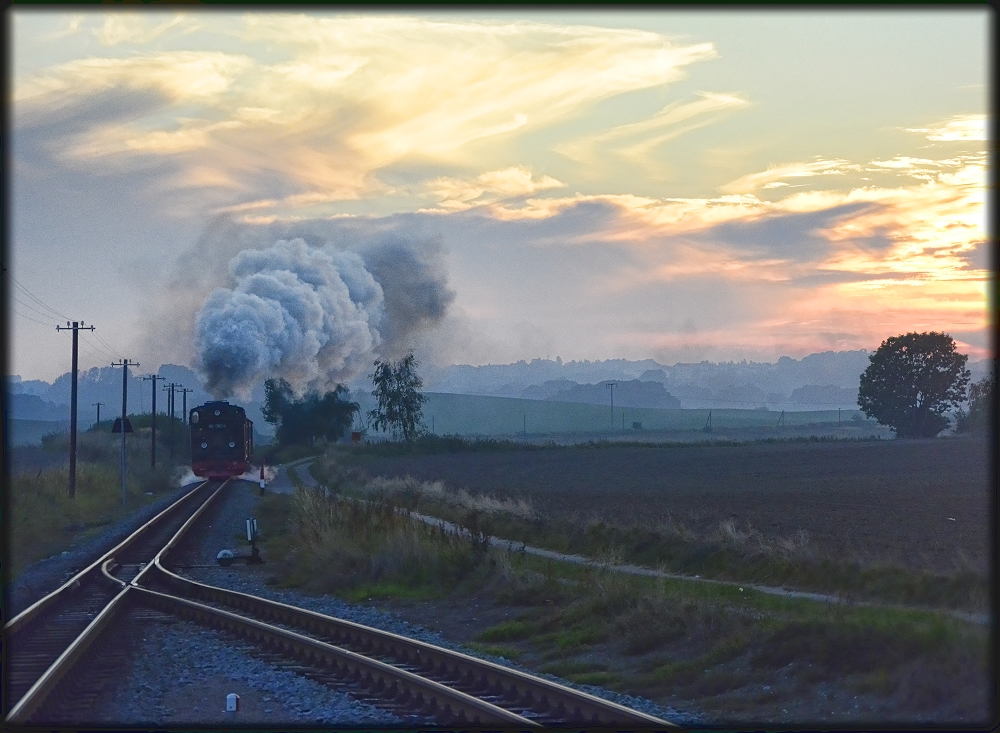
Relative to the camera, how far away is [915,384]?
371 ft

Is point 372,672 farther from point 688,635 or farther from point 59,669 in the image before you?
point 688,635

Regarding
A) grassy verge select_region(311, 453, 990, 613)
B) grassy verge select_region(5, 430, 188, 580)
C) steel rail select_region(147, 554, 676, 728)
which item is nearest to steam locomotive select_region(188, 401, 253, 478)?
grassy verge select_region(5, 430, 188, 580)

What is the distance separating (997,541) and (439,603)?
1136 cm

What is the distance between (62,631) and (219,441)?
41742 mm

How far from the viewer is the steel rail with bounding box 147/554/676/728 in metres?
10.2

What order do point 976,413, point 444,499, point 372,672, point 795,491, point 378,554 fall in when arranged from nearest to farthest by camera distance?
point 372,672, point 378,554, point 444,499, point 795,491, point 976,413

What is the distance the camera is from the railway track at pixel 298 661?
35.0 feet

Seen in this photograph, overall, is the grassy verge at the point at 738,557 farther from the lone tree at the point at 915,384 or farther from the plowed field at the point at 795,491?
the lone tree at the point at 915,384

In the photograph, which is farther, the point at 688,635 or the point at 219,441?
the point at 219,441

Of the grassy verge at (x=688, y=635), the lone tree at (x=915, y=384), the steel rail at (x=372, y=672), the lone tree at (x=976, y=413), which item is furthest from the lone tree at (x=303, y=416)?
the steel rail at (x=372, y=672)

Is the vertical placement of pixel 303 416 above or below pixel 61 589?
above

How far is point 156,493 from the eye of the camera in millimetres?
61438

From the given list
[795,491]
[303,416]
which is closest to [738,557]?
[795,491]

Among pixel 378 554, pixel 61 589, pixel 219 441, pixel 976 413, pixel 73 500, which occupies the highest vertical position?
pixel 976 413
